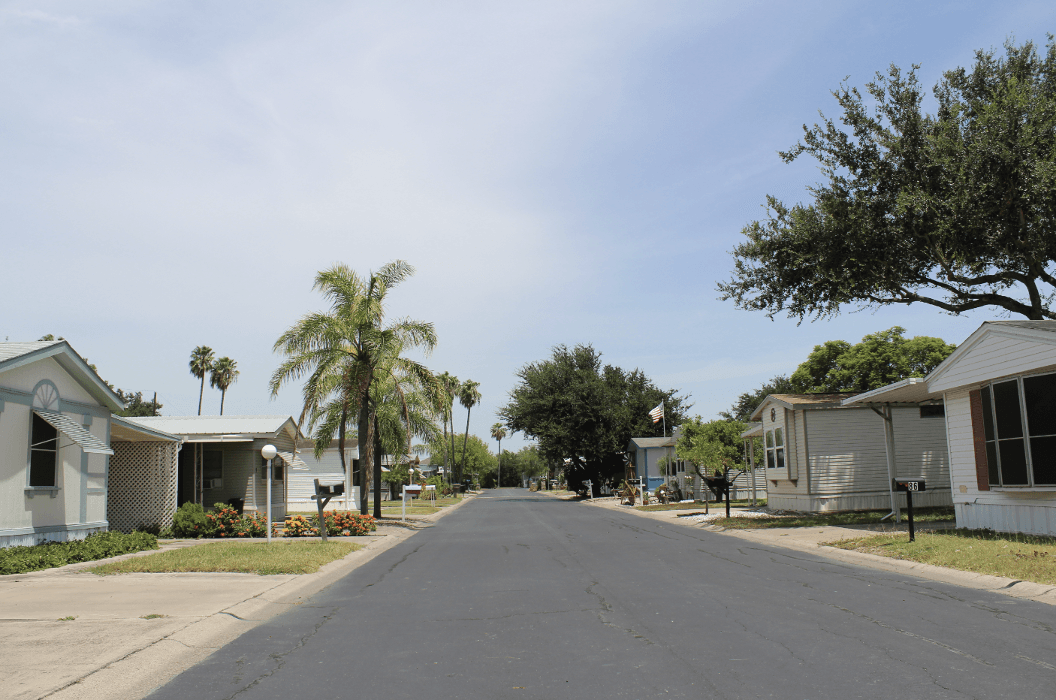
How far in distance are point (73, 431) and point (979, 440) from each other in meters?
19.0

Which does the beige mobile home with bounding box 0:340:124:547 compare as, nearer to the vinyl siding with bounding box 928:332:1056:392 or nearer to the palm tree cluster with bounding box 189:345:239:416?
the vinyl siding with bounding box 928:332:1056:392

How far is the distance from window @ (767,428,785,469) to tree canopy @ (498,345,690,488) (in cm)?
2538

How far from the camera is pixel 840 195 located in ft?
79.4

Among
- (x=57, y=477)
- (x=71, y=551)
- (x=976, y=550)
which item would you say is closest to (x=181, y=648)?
(x=71, y=551)

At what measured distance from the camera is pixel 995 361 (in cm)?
1609

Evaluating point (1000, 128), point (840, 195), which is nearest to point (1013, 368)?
point (1000, 128)

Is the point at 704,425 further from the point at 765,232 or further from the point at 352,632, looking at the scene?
the point at 352,632

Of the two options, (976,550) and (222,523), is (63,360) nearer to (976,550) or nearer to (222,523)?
(222,523)

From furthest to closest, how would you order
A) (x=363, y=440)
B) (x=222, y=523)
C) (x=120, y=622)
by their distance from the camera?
(x=363, y=440)
(x=222, y=523)
(x=120, y=622)

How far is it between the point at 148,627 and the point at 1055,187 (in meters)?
21.7

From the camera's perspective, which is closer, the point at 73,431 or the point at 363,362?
the point at 73,431

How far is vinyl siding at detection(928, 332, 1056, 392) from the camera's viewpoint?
14727 mm

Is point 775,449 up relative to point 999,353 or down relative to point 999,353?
down

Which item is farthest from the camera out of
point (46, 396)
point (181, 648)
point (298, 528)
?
point (298, 528)
